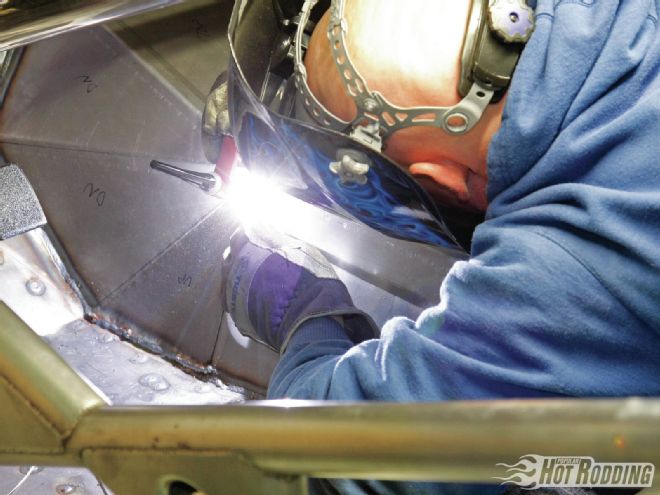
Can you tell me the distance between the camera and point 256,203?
1.46 m

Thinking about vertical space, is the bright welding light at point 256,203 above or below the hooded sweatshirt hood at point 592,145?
below

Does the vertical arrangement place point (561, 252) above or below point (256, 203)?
above

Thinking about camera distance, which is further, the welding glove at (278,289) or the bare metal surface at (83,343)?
the bare metal surface at (83,343)

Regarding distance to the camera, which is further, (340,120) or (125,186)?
(125,186)

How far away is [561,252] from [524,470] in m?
0.32

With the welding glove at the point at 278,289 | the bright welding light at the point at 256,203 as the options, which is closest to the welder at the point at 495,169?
the welding glove at the point at 278,289

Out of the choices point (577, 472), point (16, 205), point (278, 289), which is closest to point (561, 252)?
point (577, 472)

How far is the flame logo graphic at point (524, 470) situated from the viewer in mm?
382

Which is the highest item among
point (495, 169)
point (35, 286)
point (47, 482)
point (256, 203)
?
point (495, 169)

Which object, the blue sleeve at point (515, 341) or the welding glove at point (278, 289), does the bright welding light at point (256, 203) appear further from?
the blue sleeve at point (515, 341)

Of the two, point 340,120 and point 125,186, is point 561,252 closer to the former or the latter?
point 340,120

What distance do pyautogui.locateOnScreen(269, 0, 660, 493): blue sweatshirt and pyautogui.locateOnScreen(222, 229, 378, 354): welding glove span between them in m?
0.41

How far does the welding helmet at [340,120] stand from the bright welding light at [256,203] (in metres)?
0.22

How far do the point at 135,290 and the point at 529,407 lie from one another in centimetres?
125
